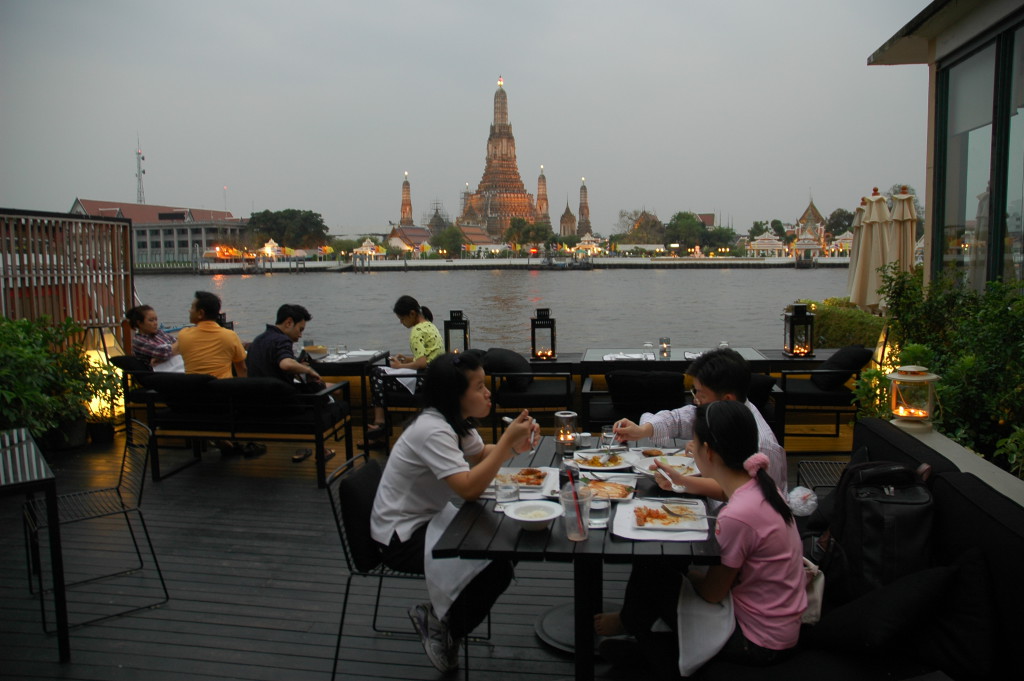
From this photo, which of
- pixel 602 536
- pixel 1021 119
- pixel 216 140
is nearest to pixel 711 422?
pixel 602 536

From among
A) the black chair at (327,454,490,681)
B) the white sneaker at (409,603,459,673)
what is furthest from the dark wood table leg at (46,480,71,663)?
the white sneaker at (409,603,459,673)

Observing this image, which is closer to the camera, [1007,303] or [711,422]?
[711,422]

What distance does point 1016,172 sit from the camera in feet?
15.6

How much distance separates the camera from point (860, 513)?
7.50 feet

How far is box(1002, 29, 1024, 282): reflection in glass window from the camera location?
4.67 m

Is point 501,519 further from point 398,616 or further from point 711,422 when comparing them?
point 398,616

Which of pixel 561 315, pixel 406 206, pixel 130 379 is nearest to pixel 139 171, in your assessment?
pixel 406 206

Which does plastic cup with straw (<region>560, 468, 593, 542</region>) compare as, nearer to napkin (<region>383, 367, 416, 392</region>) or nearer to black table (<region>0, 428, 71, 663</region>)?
black table (<region>0, 428, 71, 663</region>)

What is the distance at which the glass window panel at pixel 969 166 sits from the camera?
5.11m

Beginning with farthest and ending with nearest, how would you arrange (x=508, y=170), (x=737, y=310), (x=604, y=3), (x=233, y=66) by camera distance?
(x=508, y=170) < (x=604, y=3) < (x=233, y=66) < (x=737, y=310)

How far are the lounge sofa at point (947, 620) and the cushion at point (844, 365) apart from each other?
12.1ft

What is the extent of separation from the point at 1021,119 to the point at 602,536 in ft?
14.4

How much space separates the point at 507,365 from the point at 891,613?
417 cm

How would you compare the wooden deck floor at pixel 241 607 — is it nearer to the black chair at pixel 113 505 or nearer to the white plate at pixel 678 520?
the black chair at pixel 113 505
